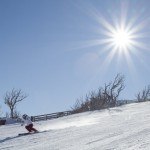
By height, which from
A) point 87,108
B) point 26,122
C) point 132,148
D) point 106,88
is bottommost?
point 132,148

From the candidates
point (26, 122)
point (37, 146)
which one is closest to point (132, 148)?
point (37, 146)

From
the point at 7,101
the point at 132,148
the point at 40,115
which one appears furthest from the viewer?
the point at 7,101

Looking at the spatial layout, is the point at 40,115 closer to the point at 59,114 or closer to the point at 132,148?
the point at 59,114

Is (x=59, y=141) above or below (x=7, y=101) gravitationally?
below

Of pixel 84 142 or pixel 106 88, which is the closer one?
pixel 84 142

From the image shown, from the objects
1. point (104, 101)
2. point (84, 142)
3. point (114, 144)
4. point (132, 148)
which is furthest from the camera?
point (104, 101)

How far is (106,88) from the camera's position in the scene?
243 ft

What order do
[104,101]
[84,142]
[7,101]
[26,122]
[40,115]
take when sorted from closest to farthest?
[84,142] → [26,122] → [40,115] → [104,101] → [7,101]

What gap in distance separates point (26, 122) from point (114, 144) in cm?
1148

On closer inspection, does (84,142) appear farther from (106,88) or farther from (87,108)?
(106,88)

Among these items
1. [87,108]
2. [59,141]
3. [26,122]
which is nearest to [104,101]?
[87,108]

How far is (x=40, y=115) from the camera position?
165 feet

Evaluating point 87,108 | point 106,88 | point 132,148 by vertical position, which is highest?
point 106,88

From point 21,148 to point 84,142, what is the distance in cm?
250
